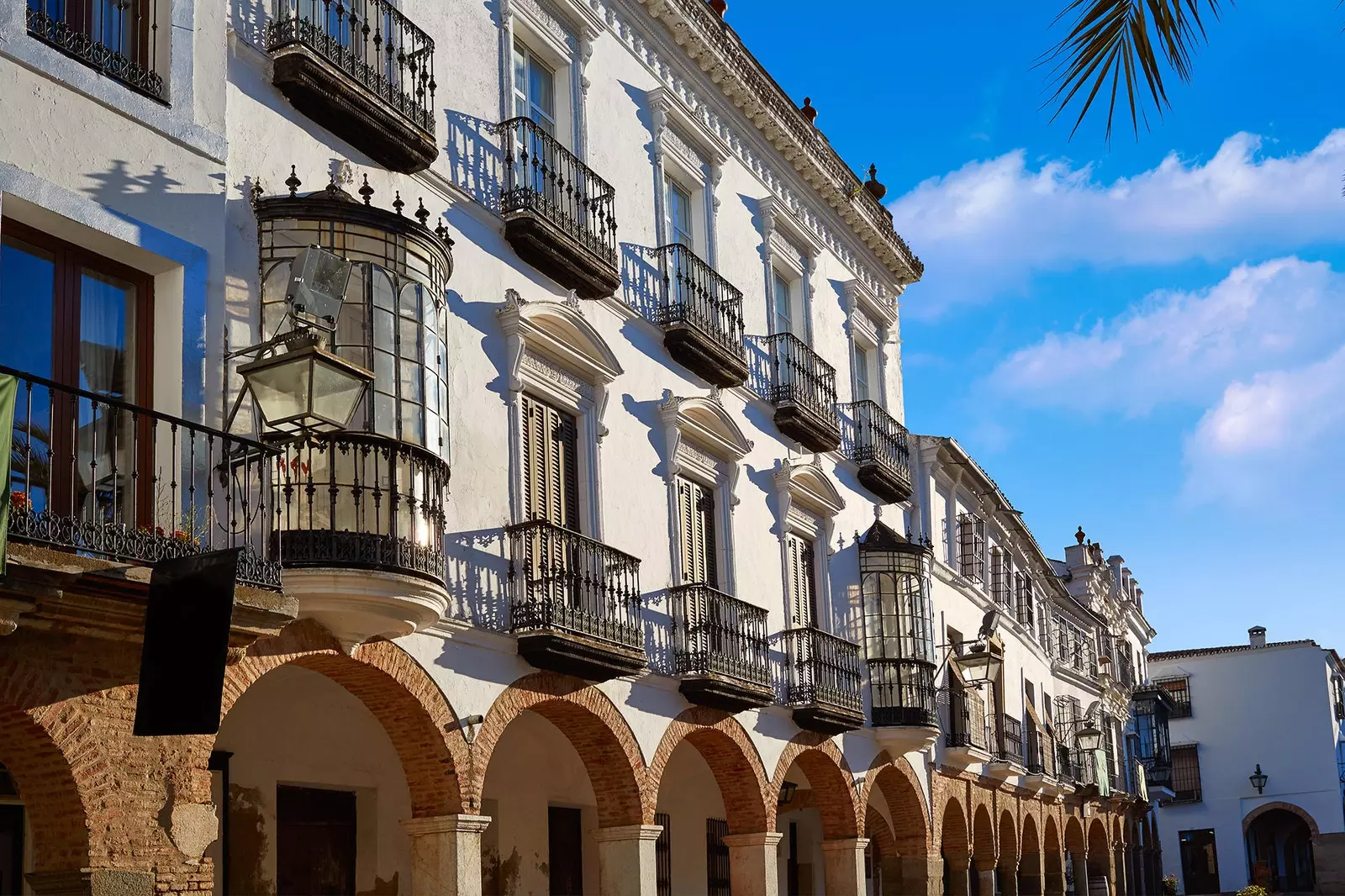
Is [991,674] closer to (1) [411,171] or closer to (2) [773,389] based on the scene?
(2) [773,389]

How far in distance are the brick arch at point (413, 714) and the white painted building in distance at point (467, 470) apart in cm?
4

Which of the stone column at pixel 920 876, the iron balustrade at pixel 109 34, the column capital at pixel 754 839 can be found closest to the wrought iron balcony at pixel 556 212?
the iron balustrade at pixel 109 34

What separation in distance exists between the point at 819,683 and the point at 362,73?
9.64 m

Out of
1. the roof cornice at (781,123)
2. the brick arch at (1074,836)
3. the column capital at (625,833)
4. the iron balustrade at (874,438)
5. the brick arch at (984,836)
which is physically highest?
the roof cornice at (781,123)

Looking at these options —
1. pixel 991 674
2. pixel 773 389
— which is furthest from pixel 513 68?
pixel 991 674

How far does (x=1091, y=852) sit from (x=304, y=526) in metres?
31.4

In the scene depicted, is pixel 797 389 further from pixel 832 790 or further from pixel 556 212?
pixel 556 212

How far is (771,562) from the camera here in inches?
738

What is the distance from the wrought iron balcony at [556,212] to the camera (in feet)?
45.8

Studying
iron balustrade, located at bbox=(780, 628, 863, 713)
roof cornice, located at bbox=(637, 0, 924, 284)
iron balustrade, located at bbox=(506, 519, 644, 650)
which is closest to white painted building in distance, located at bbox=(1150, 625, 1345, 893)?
roof cornice, located at bbox=(637, 0, 924, 284)

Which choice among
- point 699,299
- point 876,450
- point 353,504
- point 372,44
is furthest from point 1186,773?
point 353,504

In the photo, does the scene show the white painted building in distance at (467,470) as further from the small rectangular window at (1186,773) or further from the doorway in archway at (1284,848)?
the doorway in archway at (1284,848)

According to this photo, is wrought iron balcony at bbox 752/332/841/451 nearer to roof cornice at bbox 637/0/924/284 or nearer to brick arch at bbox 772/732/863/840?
roof cornice at bbox 637/0/924/284

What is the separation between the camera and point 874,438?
73.7ft
